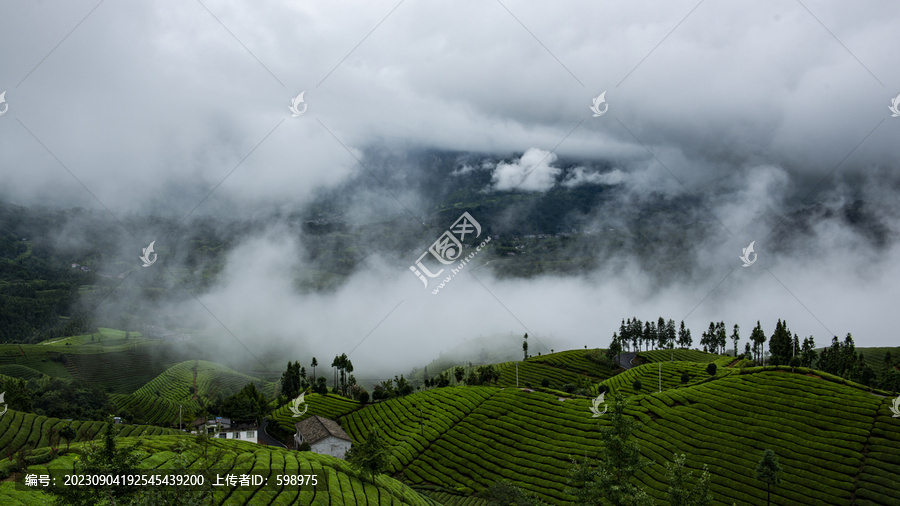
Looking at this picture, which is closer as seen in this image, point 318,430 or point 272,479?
point 272,479

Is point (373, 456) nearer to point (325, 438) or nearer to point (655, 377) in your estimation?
point (325, 438)

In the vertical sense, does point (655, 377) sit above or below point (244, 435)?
above

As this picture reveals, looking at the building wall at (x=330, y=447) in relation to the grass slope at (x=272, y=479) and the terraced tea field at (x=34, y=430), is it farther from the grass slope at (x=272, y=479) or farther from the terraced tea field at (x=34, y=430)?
the grass slope at (x=272, y=479)

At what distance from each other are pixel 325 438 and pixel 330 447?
6.83 ft

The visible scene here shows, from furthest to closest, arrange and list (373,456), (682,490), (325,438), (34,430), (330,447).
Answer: (330,447), (325,438), (34,430), (373,456), (682,490)

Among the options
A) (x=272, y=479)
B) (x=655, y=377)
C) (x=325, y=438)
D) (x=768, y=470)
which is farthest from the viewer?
(x=655, y=377)

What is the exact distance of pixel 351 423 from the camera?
122 metres

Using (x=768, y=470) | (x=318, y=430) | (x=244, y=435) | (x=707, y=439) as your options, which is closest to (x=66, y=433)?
Answer: (x=244, y=435)

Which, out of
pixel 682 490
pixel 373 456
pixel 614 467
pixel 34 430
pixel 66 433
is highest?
pixel 34 430

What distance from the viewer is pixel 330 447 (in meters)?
96.4

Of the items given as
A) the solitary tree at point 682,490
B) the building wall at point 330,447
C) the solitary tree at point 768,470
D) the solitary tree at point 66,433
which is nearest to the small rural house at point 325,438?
the building wall at point 330,447

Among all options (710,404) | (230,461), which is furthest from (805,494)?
(230,461)

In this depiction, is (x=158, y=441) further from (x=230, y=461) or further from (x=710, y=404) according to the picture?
(x=710, y=404)

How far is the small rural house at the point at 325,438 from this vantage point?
95.8 m
